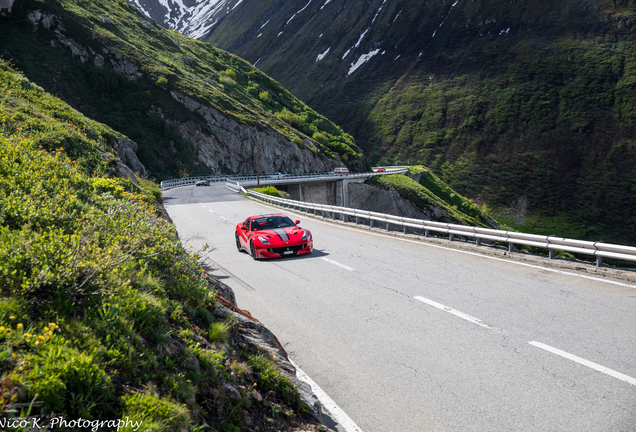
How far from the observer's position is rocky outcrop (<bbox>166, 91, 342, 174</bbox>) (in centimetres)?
7031

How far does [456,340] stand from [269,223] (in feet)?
27.4

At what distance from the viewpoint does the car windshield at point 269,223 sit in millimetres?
12758

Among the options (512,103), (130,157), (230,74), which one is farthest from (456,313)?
(230,74)

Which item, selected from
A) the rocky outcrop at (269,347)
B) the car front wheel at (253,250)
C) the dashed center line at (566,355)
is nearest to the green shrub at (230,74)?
the car front wheel at (253,250)

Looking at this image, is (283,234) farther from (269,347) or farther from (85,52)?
(85,52)

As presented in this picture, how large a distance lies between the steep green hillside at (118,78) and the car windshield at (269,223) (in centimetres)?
5511

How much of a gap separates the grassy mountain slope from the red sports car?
216ft

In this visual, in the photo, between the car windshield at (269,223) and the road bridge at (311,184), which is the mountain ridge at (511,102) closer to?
the road bridge at (311,184)

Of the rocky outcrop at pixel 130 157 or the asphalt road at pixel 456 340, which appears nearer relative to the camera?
the asphalt road at pixel 456 340

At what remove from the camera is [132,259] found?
4566 millimetres

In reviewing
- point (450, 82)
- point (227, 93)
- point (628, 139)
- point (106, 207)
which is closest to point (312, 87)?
point (450, 82)

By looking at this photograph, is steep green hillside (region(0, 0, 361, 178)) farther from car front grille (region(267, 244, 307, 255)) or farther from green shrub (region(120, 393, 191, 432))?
green shrub (region(120, 393, 191, 432))

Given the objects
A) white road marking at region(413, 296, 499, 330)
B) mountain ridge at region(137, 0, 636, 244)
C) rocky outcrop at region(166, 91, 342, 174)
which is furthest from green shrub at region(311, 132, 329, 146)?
white road marking at region(413, 296, 499, 330)

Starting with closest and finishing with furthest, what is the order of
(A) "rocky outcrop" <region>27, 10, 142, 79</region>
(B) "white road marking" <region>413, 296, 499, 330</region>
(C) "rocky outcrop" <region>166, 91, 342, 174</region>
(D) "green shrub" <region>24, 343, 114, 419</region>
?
(D) "green shrub" <region>24, 343, 114, 419</region>, (B) "white road marking" <region>413, 296, 499, 330</region>, (A) "rocky outcrop" <region>27, 10, 142, 79</region>, (C) "rocky outcrop" <region>166, 91, 342, 174</region>
